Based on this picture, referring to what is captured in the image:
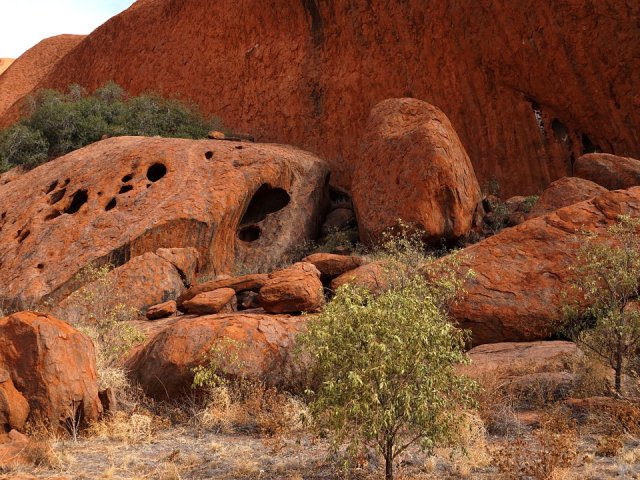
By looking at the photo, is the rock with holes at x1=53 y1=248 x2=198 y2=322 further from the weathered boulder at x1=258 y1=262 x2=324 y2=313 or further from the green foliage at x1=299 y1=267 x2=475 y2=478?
the green foliage at x1=299 y1=267 x2=475 y2=478

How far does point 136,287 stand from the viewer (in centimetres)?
974

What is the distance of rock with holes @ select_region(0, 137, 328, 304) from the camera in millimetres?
10852

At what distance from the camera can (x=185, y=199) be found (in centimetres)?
1154

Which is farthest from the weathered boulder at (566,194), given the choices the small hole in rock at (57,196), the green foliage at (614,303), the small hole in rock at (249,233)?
the small hole in rock at (57,196)

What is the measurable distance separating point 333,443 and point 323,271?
4.70m

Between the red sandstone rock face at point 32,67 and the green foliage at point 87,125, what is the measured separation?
12436mm

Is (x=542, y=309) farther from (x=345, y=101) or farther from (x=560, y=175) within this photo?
(x=345, y=101)

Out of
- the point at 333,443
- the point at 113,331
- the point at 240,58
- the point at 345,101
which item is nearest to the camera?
the point at 333,443

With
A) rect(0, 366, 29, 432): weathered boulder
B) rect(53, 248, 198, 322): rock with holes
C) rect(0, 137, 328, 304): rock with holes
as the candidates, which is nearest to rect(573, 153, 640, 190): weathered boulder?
rect(0, 137, 328, 304): rock with holes

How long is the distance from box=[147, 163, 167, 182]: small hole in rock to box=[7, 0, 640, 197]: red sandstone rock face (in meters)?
4.87

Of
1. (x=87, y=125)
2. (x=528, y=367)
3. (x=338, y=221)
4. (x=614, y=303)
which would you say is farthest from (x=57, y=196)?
(x=614, y=303)

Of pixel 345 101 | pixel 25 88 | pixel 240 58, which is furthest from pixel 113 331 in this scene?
pixel 25 88

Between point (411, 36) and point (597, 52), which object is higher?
point (411, 36)

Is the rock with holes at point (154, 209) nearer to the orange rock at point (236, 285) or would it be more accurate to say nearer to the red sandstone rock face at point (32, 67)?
the orange rock at point (236, 285)
